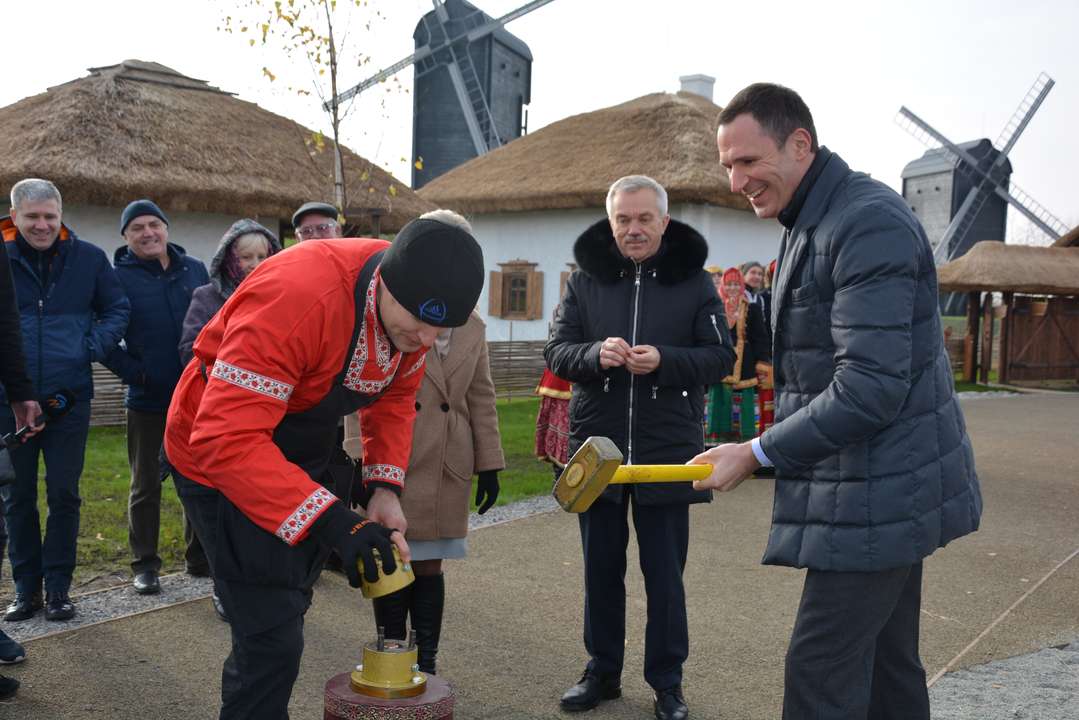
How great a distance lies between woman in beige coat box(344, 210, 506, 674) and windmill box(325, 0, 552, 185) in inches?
1053

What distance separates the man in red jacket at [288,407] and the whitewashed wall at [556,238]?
1548 cm

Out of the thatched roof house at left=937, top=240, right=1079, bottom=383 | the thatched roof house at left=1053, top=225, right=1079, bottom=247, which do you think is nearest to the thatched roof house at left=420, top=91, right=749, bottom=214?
the thatched roof house at left=937, top=240, right=1079, bottom=383

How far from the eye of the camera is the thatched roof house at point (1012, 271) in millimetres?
20656

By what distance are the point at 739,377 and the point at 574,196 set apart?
416 inches

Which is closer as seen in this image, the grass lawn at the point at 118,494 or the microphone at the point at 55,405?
the microphone at the point at 55,405

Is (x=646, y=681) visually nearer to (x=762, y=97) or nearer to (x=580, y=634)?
(x=580, y=634)

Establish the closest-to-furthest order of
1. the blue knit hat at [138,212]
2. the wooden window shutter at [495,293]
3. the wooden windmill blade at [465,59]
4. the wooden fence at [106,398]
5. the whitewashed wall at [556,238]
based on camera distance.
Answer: the blue knit hat at [138,212]
the wooden fence at [106,398]
the whitewashed wall at [556,238]
the wooden window shutter at [495,293]
the wooden windmill blade at [465,59]

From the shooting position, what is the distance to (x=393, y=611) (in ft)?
12.3

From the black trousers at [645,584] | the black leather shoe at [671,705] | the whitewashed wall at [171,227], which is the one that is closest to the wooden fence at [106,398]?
the whitewashed wall at [171,227]

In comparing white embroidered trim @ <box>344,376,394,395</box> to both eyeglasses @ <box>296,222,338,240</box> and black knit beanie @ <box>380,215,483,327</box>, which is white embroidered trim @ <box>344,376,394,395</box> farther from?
eyeglasses @ <box>296,222,338,240</box>

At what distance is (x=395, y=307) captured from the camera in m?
2.23

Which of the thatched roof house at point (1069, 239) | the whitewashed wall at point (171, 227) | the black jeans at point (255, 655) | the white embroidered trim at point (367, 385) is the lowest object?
the black jeans at point (255, 655)

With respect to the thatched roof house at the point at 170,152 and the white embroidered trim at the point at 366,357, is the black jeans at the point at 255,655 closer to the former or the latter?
the white embroidered trim at the point at 366,357

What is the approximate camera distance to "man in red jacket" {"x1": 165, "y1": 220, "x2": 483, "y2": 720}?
213 cm
